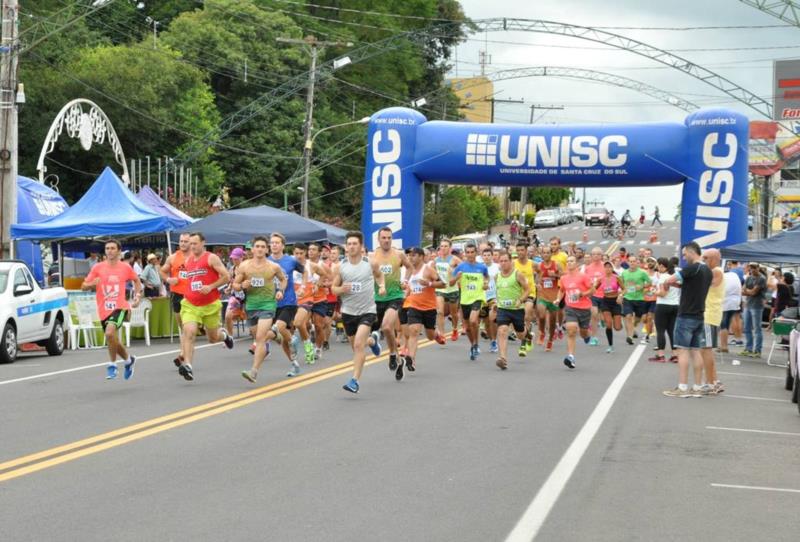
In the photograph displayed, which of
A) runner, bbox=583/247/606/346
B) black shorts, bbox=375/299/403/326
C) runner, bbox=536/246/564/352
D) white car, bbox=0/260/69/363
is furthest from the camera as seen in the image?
runner, bbox=536/246/564/352

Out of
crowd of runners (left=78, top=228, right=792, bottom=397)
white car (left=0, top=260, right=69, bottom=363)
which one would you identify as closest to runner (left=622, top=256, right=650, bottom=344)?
crowd of runners (left=78, top=228, right=792, bottom=397)

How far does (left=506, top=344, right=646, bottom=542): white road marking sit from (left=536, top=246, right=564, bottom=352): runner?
7.19 meters

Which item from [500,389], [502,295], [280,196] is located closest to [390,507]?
[500,389]

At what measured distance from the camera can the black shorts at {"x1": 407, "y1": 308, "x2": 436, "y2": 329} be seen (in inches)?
696

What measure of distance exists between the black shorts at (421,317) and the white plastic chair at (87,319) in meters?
7.83

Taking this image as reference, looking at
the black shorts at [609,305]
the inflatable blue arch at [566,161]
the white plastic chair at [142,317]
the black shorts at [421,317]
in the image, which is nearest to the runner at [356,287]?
the black shorts at [421,317]

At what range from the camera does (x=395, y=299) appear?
16.1 m

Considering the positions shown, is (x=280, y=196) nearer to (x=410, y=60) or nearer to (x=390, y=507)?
(x=410, y=60)

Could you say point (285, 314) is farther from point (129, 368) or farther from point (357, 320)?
point (129, 368)

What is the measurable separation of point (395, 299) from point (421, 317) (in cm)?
172

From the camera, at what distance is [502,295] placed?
19031 millimetres

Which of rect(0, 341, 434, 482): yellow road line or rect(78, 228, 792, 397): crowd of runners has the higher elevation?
rect(78, 228, 792, 397): crowd of runners

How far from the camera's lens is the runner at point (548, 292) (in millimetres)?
22641

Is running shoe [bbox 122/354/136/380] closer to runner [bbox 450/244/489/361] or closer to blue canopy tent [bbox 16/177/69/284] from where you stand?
runner [bbox 450/244/489/361]
